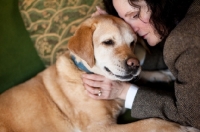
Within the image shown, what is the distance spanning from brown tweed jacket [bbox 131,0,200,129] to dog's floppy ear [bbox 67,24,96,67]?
0.40 metres

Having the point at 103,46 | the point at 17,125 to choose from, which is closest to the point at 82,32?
the point at 103,46

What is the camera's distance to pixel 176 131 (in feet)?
4.58

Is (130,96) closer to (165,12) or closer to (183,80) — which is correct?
(183,80)

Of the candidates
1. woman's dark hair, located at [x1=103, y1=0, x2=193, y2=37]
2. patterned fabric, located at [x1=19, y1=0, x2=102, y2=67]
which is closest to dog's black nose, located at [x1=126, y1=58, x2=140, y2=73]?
woman's dark hair, located at [x1=103, y1=0, x2=193, y2=37]

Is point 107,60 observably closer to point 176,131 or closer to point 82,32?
point 82,32

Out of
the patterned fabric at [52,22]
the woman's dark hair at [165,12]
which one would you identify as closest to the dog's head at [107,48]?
the woman's dark hair at [165,12]

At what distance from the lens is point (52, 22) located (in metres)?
1.99

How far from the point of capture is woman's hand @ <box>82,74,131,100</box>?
1.61 m

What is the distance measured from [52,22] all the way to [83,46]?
0.60 meters

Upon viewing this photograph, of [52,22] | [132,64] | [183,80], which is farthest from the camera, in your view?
[52,22]

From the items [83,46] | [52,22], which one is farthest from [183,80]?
[52,22]

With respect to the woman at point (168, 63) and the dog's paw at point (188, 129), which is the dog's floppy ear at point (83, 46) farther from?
the dog's paw at point (188, 129)

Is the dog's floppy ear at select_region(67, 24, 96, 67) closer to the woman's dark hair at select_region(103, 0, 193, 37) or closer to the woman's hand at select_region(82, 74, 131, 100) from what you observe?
the woman's hand at select_region(82, 74, 131, 100)

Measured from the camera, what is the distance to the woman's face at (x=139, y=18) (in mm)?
1605
